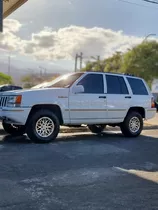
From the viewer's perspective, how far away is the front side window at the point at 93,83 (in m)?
9.65

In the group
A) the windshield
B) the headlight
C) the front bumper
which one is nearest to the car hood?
the headlight

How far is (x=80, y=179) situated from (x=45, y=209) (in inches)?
58.6

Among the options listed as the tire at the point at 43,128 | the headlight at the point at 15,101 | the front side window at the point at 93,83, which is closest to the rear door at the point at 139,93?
the front side window at the point at 93,83

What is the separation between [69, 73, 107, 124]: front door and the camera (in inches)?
370

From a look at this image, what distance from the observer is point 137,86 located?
1102cm

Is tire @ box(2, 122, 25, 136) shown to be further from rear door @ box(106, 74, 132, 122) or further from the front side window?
rear door @ box(106, 74, 132, 122)

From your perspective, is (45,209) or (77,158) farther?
(77,158)

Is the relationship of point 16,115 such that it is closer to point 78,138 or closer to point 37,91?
point 37,91

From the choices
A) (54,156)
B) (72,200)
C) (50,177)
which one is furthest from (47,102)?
(72,200)

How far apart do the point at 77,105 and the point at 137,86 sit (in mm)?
2647

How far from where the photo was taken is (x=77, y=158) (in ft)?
23.6

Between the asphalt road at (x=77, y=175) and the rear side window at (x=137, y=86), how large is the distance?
2.19 meters

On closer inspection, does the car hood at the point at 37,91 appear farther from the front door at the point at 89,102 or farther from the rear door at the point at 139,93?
the rear door at the point at 139,93

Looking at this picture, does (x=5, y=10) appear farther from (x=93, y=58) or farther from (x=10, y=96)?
(x=93, y=58)
